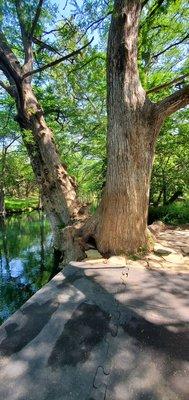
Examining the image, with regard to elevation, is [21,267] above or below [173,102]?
below

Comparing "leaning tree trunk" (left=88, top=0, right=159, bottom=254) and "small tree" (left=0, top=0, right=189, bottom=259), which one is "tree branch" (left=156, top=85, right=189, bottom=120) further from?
"leaning tree trunk" (left=88, top=0, right=159, bottom=254)

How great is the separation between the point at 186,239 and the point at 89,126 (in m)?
5.04

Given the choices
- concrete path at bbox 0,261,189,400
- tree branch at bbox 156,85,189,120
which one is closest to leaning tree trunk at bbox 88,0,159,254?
tree branch at bbox 156,85,189,120

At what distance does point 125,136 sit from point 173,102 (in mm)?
762

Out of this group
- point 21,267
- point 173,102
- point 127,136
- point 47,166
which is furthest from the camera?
point 21,267

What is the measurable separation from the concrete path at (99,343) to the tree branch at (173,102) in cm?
228

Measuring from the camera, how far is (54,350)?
1836mm

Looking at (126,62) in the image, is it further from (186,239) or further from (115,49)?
(186,239)

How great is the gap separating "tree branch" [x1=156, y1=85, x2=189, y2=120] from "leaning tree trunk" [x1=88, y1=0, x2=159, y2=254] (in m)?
0.15

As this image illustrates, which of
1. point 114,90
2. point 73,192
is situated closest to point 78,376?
point 114,90

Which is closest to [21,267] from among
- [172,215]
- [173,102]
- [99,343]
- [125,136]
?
[172,215]

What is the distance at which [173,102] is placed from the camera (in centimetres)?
358

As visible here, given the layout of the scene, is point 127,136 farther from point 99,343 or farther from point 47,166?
point 99,343

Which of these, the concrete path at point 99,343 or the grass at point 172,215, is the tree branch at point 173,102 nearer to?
the concrete path at point 99,343
